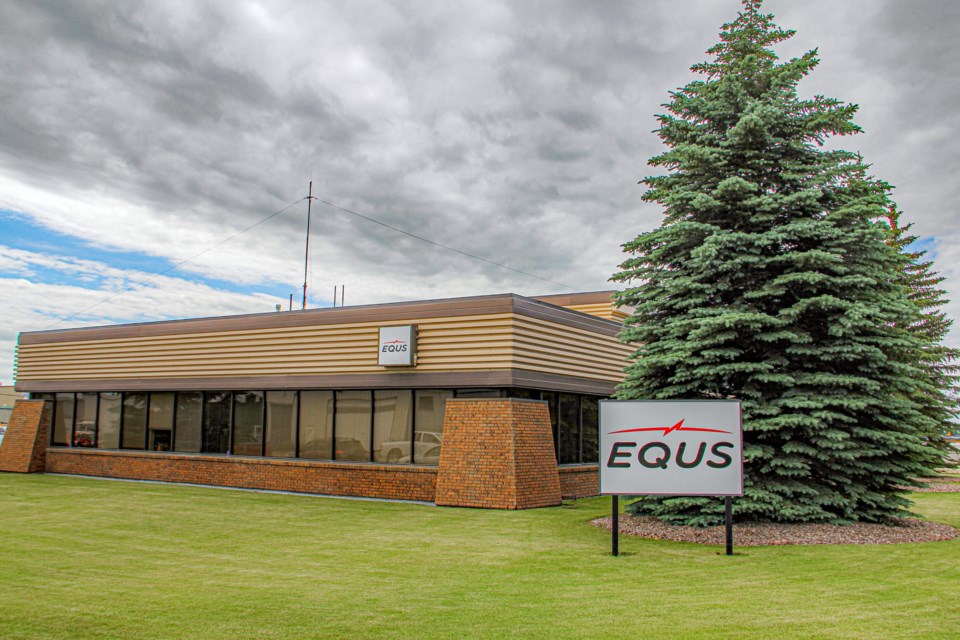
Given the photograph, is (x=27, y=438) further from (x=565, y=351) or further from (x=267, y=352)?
(x=565, y=351)

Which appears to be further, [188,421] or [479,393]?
[188,421]

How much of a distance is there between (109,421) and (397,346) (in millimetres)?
12636

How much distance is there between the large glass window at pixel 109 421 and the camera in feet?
84.5

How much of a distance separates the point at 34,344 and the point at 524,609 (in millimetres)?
26324

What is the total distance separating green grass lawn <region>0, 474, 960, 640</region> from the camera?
7145 millimetres

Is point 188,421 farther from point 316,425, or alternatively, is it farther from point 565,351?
point 565,351

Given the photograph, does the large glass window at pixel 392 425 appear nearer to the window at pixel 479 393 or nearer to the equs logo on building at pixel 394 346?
the equs logo on building at pixel 394 346

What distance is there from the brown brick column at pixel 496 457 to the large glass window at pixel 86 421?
14.8 m

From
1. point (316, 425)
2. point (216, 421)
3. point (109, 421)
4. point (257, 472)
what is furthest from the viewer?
point (109, 421)

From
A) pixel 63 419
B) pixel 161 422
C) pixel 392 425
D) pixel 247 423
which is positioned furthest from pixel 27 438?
pixel 392 425

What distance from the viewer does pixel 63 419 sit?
27.5 m

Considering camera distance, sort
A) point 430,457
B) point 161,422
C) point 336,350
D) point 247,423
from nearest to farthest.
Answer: point 430,457 → point 336,350 → point 247,423 → point 161,422

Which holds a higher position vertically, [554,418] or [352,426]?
[554,418]

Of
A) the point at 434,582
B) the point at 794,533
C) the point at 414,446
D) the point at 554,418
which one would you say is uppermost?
the point at 554,418
